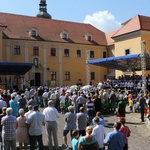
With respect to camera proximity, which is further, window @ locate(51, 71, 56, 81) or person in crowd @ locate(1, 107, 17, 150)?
window @ locate(51, 71, 56, 81)

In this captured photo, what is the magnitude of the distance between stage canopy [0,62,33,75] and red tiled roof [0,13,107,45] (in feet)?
30.4

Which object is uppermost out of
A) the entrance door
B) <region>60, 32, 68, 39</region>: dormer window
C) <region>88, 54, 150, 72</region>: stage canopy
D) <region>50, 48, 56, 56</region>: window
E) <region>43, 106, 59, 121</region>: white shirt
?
<region>60, 32, 68, 39</region>: dormer window

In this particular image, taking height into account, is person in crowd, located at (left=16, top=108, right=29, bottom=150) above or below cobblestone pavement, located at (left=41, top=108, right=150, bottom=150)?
above

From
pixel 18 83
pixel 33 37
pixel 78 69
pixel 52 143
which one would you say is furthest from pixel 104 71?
pixel 52 143

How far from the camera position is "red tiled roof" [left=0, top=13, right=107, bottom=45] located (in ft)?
137

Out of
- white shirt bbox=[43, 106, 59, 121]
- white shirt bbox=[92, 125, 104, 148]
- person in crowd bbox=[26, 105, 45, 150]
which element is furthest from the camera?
white shirt bbox=[43, 106, 59, 121]

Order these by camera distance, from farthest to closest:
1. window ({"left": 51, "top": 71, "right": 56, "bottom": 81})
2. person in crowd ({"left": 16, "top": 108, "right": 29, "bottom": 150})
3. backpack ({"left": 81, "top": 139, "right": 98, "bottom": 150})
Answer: window ({"left": 51, "top": 71, "right": 56, "bottom": 81}), person in crowd ({"left": 16, "top": 108, "right": 29, "bottom": 150}), backpack ({"left": 81, "top": 139, "right": 98, "bottom": 150})

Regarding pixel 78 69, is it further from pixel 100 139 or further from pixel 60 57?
pixel 100 139

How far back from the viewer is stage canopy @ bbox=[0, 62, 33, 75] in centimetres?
2892

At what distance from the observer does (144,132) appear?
542 inches

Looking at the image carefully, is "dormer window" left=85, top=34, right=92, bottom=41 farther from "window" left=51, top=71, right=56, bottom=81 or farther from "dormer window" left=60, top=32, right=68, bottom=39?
"window" left=51, top=71, right=56, bottom=81

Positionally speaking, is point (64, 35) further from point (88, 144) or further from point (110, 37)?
point (88, 144)

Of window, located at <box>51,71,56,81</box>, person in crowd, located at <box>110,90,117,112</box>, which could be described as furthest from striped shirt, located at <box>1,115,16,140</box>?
window, located at <box>51,71,56,81</box>

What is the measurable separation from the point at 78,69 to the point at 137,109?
26573mm
